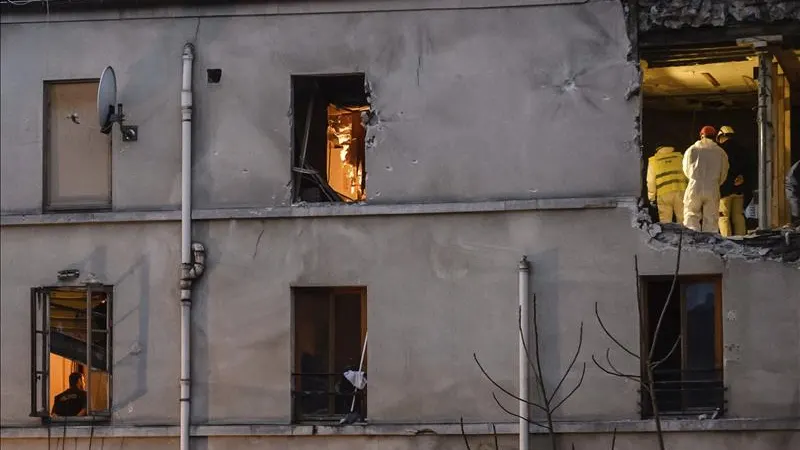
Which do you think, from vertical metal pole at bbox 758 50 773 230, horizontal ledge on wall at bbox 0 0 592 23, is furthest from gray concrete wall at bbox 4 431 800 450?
horizontal ledge on wall at bbox 0 0 592 23

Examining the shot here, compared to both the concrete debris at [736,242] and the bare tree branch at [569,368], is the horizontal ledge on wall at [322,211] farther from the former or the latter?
the bare tree branch at [569,368]

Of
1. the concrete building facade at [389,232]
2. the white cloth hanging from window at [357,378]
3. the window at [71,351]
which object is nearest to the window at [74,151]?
the concrete building facade at [389,232]

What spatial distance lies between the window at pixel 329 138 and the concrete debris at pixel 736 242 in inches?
147

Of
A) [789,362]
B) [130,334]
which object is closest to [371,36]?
[130,334]

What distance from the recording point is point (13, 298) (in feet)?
66.5


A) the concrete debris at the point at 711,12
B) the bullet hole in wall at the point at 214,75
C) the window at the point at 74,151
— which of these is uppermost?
the concrete debris at the point at 711,12

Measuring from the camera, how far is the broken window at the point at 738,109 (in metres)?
19.9

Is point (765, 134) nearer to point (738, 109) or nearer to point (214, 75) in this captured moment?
point (738, 109)

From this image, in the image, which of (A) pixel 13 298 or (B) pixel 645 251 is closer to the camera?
(B) pixel 645 251

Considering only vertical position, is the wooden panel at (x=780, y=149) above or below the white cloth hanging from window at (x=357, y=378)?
above

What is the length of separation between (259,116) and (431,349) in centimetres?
367

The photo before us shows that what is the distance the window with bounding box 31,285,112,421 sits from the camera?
2012 cm

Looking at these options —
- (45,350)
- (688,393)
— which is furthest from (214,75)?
(688,393)

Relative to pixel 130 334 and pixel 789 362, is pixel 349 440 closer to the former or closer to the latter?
pixel 130 334
